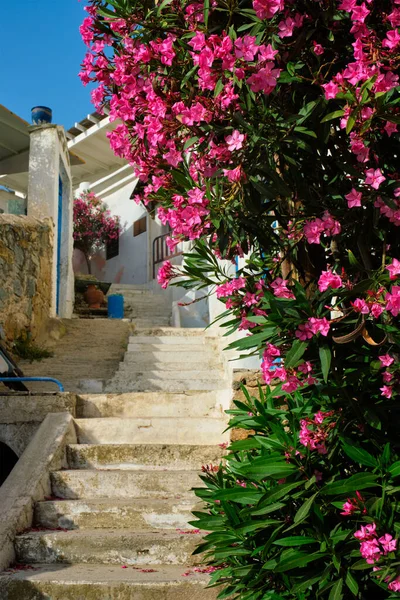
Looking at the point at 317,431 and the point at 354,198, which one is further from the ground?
the point at 354,198

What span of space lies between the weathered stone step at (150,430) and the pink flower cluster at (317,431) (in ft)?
7.49

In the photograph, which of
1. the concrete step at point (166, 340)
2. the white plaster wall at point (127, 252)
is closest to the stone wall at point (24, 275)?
the concrete step at point (166, 340)

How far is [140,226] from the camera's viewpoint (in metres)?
16.4

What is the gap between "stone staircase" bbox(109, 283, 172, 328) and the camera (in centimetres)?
1207

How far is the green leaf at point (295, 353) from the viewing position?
2.13 metres

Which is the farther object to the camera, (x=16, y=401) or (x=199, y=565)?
(x=16, y=401)

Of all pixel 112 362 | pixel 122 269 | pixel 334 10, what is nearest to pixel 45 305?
pixel 112 362

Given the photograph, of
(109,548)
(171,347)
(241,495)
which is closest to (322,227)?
(241,495)

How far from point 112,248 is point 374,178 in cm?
1568

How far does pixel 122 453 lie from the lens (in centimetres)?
436

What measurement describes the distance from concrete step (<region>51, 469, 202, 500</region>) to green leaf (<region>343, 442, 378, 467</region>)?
180cm

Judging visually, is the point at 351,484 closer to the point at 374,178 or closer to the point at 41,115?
the point at 374,178

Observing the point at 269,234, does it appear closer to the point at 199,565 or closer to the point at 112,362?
the point at 199,565

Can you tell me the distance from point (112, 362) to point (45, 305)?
1.44 metres
